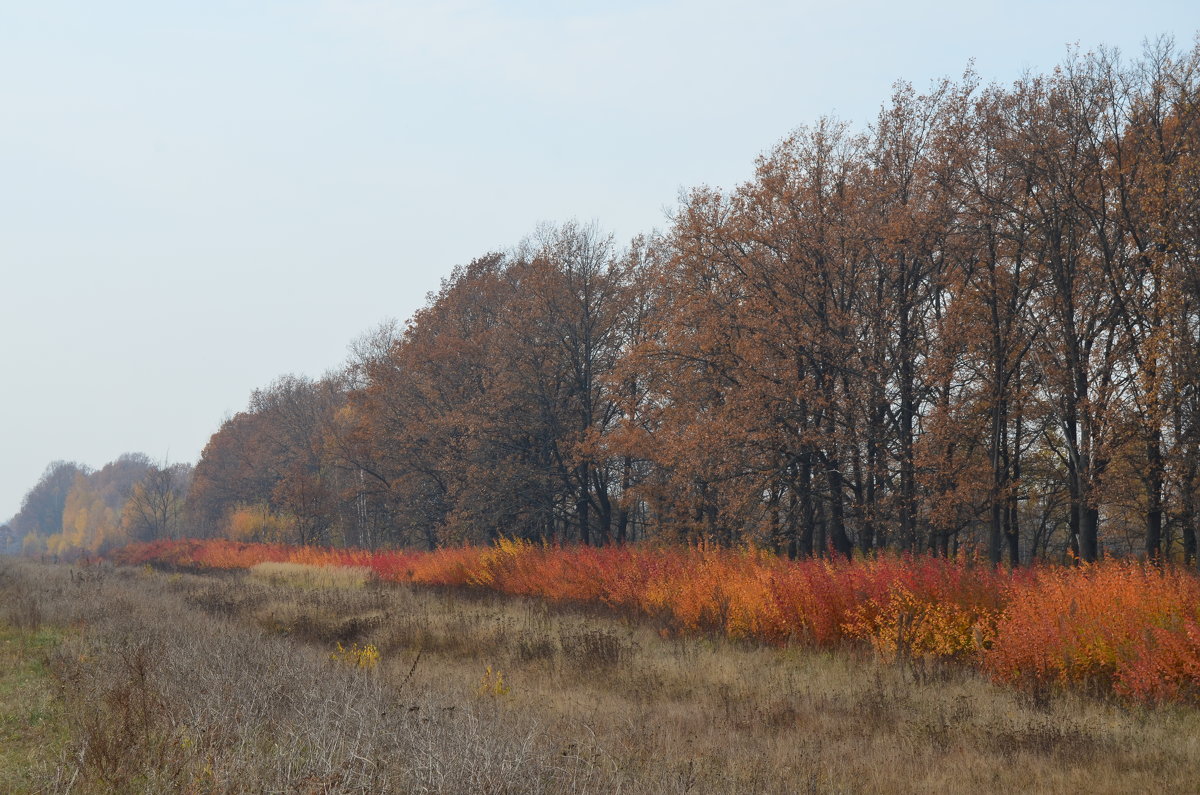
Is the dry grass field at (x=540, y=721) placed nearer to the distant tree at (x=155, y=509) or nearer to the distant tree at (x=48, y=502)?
the distant tree at (x=155, y=509)

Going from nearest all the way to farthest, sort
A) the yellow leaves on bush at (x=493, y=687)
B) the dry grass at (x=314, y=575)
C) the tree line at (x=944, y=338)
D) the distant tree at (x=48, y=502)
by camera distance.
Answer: the yellow leaves on bush at (x=493, y=687), the tree line at (x=944, y=338), the dry grass at (x=314, y=575), the distant tree at (x=48, y=502)

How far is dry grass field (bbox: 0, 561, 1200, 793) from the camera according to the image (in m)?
5.73

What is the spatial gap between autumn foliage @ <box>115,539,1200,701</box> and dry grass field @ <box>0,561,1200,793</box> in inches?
19.2

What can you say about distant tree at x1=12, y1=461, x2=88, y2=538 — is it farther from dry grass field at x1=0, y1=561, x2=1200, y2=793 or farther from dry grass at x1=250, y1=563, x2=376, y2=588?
dry grass field at x1=0, y1=561, x2=1200, y2=793

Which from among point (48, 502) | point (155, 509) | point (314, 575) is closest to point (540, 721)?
point (314, 575)

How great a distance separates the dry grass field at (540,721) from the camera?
5.73 metres

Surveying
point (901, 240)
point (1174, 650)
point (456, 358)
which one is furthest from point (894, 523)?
point (456, 358)

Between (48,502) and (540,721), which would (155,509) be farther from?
(48,502)

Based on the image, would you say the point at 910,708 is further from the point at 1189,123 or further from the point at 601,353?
the point at 601,353

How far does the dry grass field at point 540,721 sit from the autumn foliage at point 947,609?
1.60 feet

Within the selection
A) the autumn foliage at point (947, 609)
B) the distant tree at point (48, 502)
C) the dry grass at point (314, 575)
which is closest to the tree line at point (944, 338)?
the autumn foliage at point (947, 609)

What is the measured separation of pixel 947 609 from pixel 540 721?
610cm

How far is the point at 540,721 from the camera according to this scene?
8062 mm

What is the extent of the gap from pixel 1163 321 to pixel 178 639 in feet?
59.1
